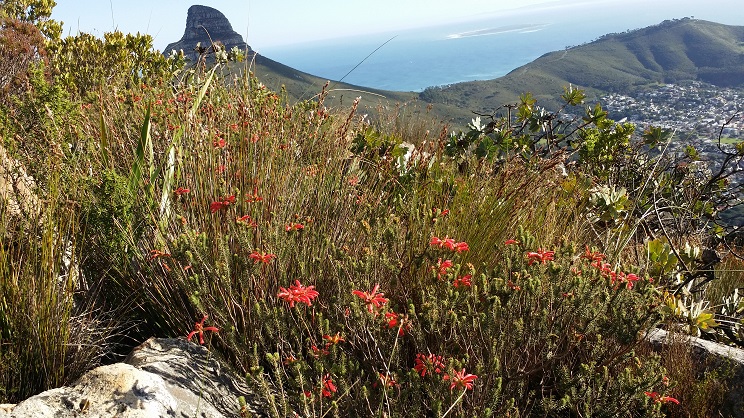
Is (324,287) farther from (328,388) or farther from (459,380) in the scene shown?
(459,380)

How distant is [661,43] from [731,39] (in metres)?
10.9

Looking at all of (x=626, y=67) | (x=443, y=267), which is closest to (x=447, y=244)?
(x=443, y=267)

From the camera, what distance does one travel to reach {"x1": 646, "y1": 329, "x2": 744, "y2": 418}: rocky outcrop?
1819 millimetres

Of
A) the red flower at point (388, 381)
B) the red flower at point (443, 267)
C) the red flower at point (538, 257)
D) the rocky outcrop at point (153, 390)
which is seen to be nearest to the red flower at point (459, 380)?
the red flower at point (388, 381)

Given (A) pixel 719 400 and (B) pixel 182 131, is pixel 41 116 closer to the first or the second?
(B) pixel 182 131

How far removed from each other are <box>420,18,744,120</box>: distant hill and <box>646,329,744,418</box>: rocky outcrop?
51.9 metres

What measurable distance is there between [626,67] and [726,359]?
97.8 meters

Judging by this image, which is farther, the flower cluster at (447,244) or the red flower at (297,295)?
the flower cluster at (447,244)

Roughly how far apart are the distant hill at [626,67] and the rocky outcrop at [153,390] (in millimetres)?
52681

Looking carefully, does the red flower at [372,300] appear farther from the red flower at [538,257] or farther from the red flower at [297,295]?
the red flower at [538,257]

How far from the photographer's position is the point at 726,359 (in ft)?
6.16

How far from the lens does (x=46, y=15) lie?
950 cm

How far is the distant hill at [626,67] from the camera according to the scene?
6550 centimetres

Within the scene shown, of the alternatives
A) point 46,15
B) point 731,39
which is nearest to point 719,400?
point 46,15
